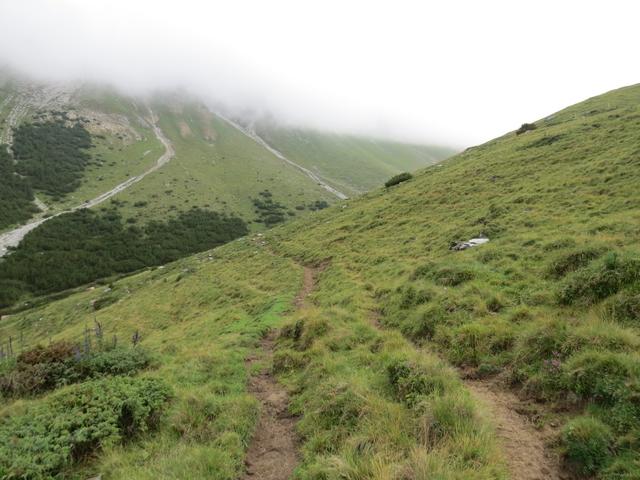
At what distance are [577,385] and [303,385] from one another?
20.9 ft

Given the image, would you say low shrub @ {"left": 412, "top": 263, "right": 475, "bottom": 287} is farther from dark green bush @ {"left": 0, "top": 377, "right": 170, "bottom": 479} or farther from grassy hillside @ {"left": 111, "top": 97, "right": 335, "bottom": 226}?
grassy hillside @ {"left": 111, "top": 97, "right": 335, "bottom": 226}

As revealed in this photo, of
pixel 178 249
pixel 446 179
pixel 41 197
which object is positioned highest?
pixel 41 197

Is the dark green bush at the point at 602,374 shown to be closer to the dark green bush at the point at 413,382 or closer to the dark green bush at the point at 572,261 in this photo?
the dark green bush at the point at 413,382

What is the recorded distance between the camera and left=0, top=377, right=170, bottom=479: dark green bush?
593 cm

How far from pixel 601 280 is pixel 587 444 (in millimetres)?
5479

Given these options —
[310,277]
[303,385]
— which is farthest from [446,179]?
[303,385]

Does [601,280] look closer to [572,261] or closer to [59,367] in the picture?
[572,261]

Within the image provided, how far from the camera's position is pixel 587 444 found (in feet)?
16.9

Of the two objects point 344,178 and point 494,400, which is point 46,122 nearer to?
point 344,178

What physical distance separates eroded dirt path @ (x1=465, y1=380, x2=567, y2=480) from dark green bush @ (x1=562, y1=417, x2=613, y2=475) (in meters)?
0.27

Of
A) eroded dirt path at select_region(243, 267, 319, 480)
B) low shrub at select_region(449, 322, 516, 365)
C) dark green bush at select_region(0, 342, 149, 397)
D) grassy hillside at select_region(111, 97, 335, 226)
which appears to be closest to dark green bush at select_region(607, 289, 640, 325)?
low shrub at select_region(449, 322, 516, 365)

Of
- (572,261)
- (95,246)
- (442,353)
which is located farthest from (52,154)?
(572,261)

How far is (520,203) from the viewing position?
22.5 m

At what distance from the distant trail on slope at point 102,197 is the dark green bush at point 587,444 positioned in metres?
95.7
